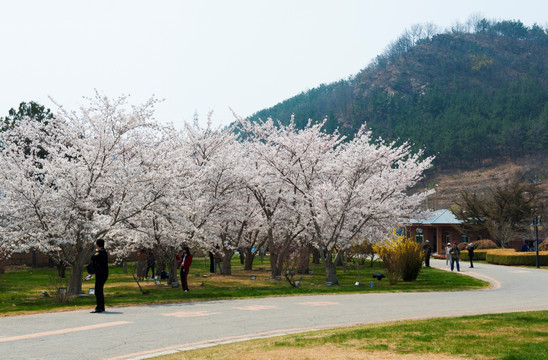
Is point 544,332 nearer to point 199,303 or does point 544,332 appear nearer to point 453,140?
point 199,303

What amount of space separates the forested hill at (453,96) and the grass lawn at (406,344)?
96.8 meters

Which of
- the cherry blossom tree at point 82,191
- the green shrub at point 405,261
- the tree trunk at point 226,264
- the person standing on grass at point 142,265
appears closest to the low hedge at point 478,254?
the green shrub at point 405,261

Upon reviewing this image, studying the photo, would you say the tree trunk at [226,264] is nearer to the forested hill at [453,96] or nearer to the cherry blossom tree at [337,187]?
the cherry blossom tree at [337,187]

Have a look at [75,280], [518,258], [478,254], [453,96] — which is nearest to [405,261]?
[75,280]

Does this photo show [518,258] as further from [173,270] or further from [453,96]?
[453,96]

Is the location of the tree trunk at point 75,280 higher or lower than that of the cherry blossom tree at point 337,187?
lower

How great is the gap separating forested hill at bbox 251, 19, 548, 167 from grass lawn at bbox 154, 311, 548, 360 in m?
96.8

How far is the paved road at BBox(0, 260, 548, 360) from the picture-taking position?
331 inches

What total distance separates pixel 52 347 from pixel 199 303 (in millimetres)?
6475

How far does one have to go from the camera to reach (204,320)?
36.9 ft

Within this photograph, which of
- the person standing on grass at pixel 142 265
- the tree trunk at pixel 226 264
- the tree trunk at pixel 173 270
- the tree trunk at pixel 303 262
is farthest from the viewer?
the tree trunk at pixel 303 262

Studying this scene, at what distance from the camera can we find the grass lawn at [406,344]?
281 inches

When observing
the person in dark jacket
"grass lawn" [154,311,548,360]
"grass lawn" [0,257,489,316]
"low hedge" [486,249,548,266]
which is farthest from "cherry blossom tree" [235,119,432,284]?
"low hedge" [486,249,548,266]

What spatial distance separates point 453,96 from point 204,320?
462 feet
